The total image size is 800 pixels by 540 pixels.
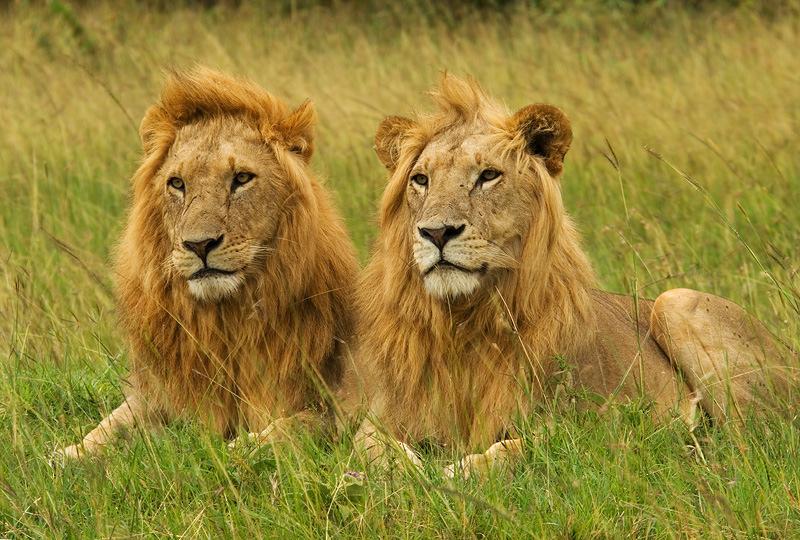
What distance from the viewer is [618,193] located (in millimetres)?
7441

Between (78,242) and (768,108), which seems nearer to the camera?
(78,242)

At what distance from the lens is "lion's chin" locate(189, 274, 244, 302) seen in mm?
4555

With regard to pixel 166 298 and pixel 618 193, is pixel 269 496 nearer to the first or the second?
pixel 166 298

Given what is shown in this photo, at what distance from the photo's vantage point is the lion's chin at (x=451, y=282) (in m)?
4.20

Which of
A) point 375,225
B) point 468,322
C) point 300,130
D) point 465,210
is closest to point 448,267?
point 465,210

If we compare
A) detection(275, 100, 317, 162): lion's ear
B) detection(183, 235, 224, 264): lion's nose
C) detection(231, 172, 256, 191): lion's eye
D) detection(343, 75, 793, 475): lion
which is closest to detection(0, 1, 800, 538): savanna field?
detection(343, 75, 793, 475): lion

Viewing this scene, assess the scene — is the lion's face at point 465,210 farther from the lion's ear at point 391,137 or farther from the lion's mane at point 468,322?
the lion's ear at point 391,137

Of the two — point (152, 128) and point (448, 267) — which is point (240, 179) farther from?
point (448, 267)

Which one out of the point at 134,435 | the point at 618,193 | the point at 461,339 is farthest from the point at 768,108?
the point at 134,435

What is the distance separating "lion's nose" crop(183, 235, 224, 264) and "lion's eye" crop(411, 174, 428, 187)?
0.66 meters

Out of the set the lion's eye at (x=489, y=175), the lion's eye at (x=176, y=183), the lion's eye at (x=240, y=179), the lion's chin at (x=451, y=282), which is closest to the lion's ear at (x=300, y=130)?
the lion's eye at (x=240, y=179)

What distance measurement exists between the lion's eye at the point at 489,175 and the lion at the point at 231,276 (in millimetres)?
723

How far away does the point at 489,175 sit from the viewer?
440cm

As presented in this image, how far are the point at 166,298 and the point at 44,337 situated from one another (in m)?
0.92
